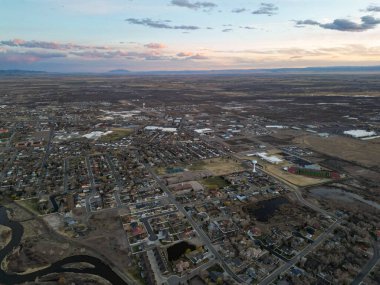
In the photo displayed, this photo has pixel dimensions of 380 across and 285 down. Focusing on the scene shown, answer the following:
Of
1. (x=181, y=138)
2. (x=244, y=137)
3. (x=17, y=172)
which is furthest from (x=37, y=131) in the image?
(x=244, y=137)

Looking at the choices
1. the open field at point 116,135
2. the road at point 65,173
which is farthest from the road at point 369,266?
the open field at point 116,135

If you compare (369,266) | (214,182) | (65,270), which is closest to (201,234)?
(65,270)

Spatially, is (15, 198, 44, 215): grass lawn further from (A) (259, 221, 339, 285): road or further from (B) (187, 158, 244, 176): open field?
(A) (259, 221, 339, 285): road

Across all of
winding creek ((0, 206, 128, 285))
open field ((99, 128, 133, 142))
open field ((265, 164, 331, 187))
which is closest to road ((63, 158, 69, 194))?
winding creek ((0, 206, 128, 285))

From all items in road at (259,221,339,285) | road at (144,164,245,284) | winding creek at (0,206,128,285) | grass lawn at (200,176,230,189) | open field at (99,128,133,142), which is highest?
open field at (99,128,133,142)

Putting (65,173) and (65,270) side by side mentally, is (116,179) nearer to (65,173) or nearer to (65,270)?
(65,173)

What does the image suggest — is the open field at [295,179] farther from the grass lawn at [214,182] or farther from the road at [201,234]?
the road at [201,234]

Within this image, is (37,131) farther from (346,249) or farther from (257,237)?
(346,249)

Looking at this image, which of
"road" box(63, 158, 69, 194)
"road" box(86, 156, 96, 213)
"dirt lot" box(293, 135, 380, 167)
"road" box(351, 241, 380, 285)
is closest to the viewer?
"road" box(351, 241, 380, 285)
